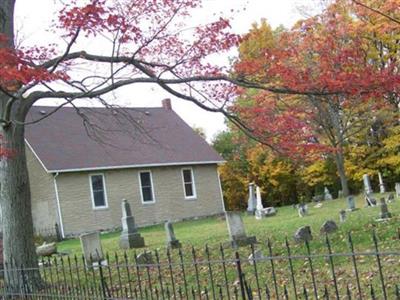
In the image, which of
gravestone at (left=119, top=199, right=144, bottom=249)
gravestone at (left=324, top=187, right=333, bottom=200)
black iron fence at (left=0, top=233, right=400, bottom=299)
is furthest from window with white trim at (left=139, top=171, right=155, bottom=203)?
black iron fence at (left=0, top=233, right=400, bottom=299)

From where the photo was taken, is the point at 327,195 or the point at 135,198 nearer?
the point at 135,198

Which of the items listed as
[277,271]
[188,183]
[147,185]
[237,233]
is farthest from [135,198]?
[277,271]

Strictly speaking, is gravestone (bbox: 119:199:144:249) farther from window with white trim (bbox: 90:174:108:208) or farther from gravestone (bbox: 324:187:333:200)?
gravestone (bbox: 324:187:333:200)

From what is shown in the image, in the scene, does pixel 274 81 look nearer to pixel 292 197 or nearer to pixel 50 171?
pixel 50 171

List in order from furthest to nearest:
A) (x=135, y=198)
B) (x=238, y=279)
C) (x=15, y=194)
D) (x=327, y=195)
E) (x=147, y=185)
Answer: (x=327, y=195)
(x=147, y=185)
(x=135, y=198)
(x=15, y=194)
(x=238, y=279)

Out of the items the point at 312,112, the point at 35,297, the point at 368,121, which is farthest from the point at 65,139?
the point at 35,297

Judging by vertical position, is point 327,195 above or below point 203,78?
below

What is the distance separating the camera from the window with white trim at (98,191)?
28.0 metres

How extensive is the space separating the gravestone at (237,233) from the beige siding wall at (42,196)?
15.6 m

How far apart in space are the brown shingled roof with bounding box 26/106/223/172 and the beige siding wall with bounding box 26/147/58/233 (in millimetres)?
753

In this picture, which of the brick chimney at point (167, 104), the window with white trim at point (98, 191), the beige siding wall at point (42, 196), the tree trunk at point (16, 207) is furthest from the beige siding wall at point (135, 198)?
the tree trunk at point (16, 207)

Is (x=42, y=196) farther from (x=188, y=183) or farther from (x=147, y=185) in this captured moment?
(x=188, y=183)

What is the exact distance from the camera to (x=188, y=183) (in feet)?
106

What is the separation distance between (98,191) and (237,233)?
16.8 meters
